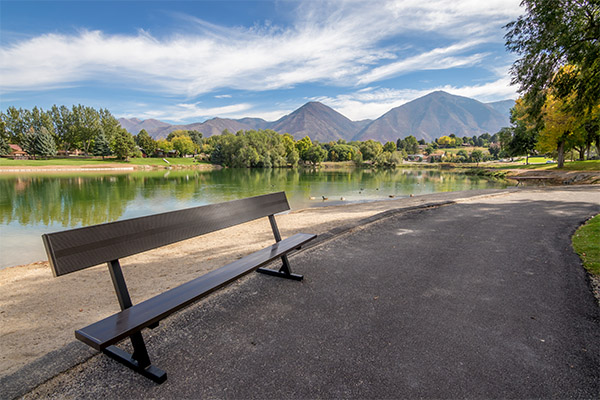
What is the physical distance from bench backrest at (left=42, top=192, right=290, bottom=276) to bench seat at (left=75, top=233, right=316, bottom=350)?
19.4 inches

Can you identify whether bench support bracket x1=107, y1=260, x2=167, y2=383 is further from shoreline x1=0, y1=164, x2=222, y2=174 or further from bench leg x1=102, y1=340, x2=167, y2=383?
shoreline x1=0, y1=164, x2=222, y2=174

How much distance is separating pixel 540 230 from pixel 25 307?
37.2 feet

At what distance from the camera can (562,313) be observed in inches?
143

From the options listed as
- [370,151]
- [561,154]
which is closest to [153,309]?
[561,154]

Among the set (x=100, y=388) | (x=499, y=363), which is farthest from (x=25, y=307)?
(x=499, y=363)

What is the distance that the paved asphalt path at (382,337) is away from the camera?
8.04ft

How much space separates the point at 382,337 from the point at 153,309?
2.24 meters

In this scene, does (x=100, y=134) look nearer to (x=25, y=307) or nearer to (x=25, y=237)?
(x=25, y=237)

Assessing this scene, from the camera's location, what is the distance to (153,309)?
2.67 meters

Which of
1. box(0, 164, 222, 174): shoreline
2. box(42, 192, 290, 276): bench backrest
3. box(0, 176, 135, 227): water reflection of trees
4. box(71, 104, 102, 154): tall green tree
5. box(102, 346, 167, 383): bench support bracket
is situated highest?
box(71, 104, 102, 154): tall green tree

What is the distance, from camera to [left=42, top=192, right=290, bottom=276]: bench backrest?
7.75 ft

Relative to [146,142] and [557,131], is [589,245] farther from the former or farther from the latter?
[146,142]

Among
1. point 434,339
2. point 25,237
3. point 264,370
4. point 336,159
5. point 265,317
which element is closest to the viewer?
point 264,370

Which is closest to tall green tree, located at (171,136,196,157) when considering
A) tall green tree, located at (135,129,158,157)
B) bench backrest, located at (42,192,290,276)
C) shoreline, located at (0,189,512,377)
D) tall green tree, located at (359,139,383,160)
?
tall green tree, located at (135,129,158,157)
